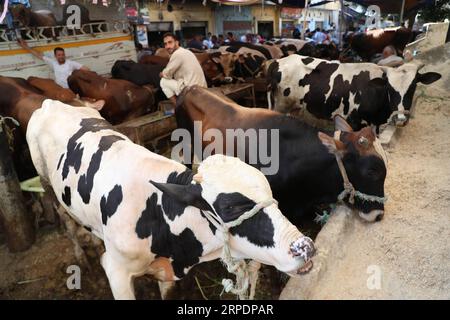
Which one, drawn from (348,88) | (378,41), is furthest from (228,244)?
(378,41)

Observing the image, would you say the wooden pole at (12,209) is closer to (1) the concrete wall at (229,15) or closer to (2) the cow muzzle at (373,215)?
(2) the cow muzzle at (373,215)

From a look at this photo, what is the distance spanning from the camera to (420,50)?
10844 mm

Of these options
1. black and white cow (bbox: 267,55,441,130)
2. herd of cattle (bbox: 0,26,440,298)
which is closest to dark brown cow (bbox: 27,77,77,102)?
herd of cattle (bbox: 0,26,440,298)

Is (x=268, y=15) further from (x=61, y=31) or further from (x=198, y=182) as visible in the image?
(x=198, y=182)

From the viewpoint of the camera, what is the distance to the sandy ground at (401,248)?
2.36m

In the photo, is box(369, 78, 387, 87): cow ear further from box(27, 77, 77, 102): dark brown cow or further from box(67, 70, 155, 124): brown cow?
box(27, 77, 77, 102): dark brown cow

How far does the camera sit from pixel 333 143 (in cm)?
276

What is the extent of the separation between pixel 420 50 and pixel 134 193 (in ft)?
38.9

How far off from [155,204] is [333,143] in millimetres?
1573

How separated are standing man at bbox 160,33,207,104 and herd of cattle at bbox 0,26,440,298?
0.95 meters

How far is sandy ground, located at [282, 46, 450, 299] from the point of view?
7.73 feet
